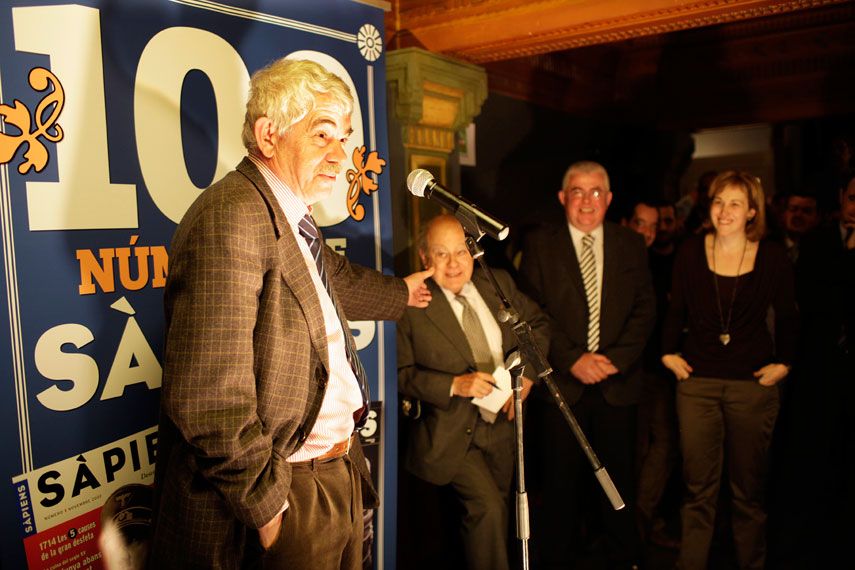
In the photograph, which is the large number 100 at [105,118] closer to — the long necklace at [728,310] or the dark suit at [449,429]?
the dark suit at [449,429]

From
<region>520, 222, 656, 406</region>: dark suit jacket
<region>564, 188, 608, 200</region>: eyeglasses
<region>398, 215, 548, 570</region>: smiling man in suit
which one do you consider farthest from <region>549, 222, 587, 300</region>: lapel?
<region>398, 215, 548, 570</region>: smiling man in suit

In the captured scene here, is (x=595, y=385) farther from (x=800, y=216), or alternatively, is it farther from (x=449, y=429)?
(x=800, y=216)

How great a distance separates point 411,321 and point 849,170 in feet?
7.36

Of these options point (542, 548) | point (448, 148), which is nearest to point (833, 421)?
point (542, 548)

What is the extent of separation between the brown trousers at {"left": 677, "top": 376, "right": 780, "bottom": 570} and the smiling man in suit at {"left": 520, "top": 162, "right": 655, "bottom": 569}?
248mm

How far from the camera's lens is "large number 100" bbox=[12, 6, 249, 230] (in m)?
1.75

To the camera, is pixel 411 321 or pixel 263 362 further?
pixel 411 321

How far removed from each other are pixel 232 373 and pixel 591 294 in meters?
2.04

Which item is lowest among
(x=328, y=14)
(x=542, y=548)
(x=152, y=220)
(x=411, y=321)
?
(x=542, y=548)

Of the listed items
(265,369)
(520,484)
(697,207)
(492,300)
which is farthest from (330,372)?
(697,207)

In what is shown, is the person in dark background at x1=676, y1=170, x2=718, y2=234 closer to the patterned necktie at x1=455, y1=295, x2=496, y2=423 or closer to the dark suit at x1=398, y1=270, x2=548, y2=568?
the patterned necktie at x1=455, y1=295, x2=496, y2=423

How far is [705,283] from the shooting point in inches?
121

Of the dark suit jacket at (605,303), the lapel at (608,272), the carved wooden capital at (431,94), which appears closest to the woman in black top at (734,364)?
the dark suit jacket at (605,303)

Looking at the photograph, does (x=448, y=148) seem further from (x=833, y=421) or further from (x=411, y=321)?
(x=833, y=421)
